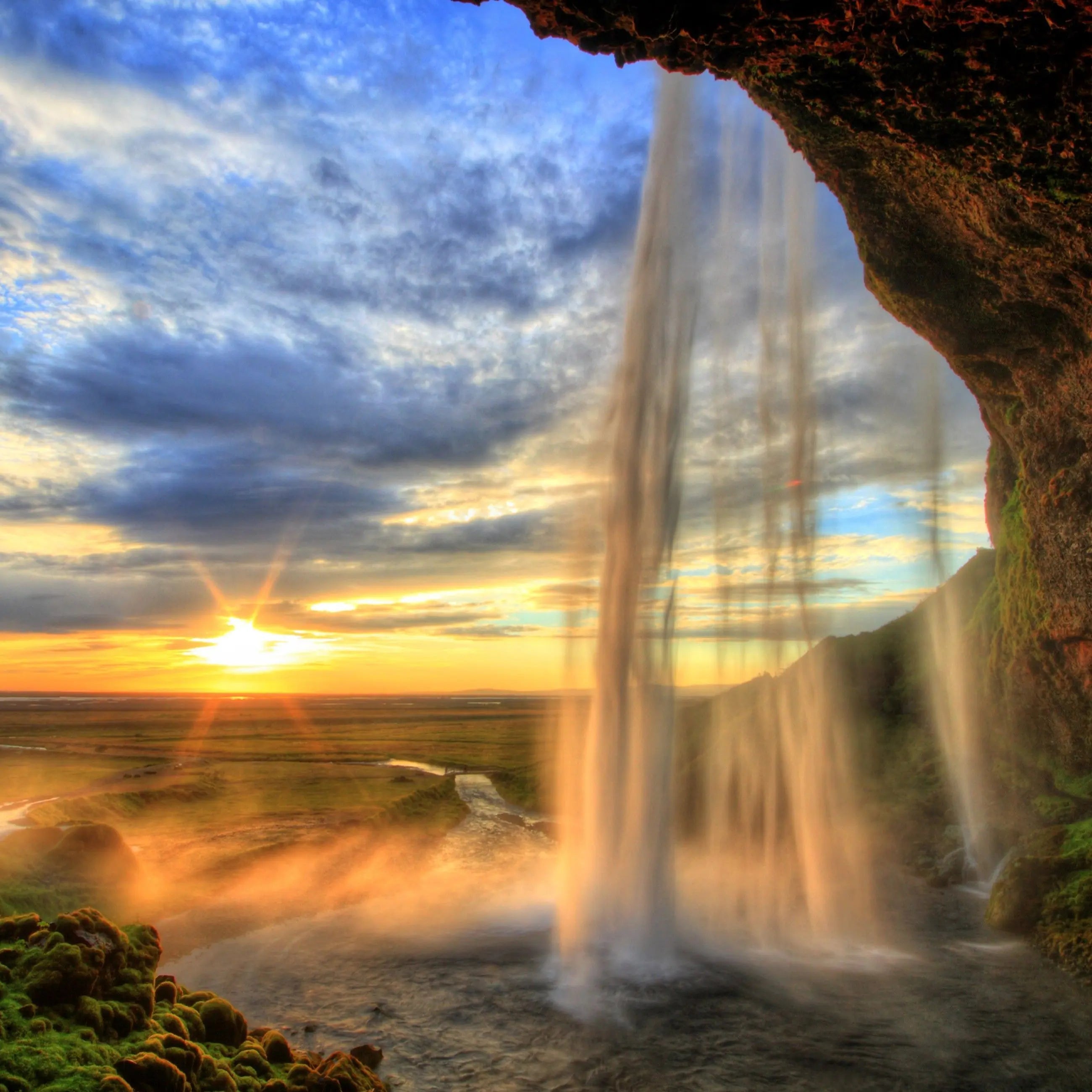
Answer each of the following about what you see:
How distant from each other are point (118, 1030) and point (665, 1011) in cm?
972

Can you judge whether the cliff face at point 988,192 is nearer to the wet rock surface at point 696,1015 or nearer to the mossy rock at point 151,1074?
the wet rock surface at point 696,1015

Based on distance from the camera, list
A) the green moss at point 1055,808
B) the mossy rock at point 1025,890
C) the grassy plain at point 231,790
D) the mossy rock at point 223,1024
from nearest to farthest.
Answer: the mossy rock at point 223,1024 → the mossy rock at point 1025,890 → the green moss at point 1055,808 → the grassy plain at point 231,790

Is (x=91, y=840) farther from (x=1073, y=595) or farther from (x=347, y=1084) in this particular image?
(x=1073, y=595)

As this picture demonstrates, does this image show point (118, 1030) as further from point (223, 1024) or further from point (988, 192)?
point (988, 192)

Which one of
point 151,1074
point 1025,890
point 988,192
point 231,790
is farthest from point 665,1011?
point 231,790

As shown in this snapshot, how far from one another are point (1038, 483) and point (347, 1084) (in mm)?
27911

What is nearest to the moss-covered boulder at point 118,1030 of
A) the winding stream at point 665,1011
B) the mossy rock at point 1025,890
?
the winding stream at point 665,1011

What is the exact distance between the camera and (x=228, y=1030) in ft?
35.9

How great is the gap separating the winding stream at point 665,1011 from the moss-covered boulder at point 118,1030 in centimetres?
205

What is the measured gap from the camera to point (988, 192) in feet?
54.6

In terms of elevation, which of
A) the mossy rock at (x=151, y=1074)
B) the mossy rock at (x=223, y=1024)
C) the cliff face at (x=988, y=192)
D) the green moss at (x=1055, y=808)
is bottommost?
the green moss at (x=1055, y=808)

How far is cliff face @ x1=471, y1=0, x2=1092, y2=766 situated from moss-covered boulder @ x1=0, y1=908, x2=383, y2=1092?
15.8 metres

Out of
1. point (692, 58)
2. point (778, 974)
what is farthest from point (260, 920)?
point (692, 58)

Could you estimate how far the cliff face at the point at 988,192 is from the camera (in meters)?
10.8
